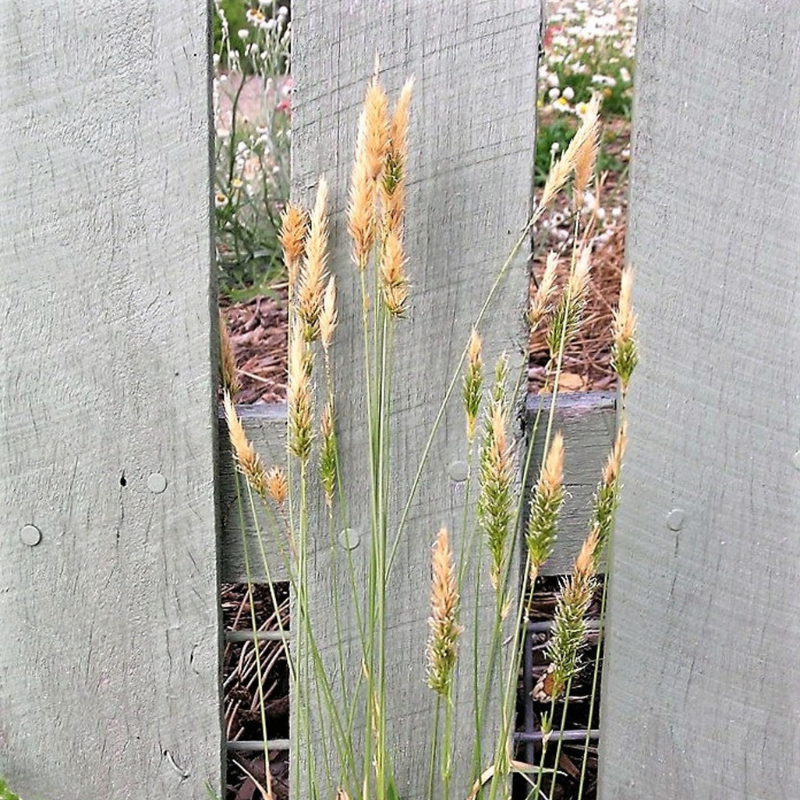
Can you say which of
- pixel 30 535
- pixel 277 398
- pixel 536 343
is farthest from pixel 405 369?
pixel 536 343

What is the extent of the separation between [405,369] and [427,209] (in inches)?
8.1

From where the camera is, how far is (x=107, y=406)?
152 centimetres

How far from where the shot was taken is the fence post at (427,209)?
1.44 m

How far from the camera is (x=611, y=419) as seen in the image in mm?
1562

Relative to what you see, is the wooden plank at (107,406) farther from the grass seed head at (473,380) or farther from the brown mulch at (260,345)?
the brown mulch at (260,345)

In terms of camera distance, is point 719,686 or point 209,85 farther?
point 719,686

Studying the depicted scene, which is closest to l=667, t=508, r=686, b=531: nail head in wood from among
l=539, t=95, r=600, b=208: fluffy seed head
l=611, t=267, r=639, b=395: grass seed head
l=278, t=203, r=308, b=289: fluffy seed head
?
l=611, t=267, r=639, b=395: grass seed head

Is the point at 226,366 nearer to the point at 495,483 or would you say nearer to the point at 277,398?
the point at 495,483

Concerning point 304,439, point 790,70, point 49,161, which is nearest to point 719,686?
point 304,439

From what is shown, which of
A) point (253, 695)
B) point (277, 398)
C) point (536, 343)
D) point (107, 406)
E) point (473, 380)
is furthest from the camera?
point (536, 343)

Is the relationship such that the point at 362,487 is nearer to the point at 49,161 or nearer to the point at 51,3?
the point at 49,161

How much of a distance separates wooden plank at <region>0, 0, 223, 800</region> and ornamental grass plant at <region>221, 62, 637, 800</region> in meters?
0.10

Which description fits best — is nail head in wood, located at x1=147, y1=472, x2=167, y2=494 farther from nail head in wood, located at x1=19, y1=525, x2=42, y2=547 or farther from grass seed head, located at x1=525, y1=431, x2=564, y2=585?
→ grass seed head, located at x1=525, y1=431, x2=564, y2=585

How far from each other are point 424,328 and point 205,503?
364 mm
